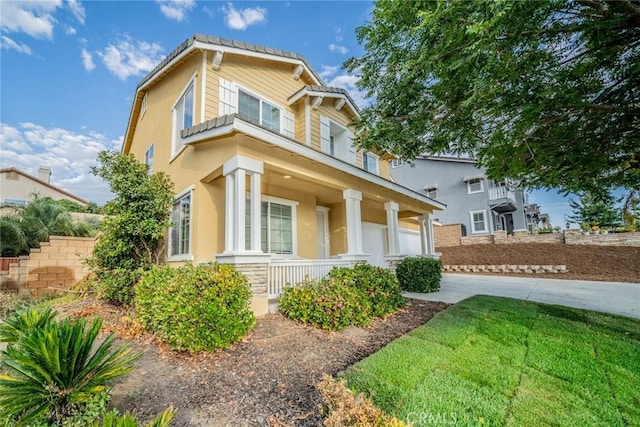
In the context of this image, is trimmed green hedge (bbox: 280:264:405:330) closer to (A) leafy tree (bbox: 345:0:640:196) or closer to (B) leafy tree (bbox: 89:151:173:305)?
(A) leafy tree (bbox: 345:0:640:196)

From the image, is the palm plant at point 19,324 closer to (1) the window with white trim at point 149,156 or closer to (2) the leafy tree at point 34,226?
(1) the window with white trim at point 149,156

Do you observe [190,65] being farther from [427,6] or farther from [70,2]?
[427,6]

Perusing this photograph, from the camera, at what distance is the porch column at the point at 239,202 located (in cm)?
552

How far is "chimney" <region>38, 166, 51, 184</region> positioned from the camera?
69.4 feet

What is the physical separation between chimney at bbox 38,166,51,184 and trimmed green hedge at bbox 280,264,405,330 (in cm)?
2619

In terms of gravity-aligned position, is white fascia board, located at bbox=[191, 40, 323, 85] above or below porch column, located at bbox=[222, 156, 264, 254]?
above

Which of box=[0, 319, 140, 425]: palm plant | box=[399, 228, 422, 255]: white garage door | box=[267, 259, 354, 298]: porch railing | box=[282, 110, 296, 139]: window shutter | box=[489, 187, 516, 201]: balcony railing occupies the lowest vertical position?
box=[0, 319, 140, 425]: palm plant

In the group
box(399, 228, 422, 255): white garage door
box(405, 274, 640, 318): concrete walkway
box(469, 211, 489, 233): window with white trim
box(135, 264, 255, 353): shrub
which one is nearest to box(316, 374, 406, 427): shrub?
box(135, 264, 255, 353): shrub

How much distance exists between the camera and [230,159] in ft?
18.9

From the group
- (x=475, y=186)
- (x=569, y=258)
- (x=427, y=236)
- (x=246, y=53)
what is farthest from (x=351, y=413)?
(x=475, y=186)

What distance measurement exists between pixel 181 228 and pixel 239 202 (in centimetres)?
313

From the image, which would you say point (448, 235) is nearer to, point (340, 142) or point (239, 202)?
point (340, 142)

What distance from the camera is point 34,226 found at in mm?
10125

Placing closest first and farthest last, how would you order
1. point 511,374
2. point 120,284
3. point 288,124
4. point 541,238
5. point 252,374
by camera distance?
point 511,374 → point 252,374 → point 120,284 → point 288,124 → point 541,238
